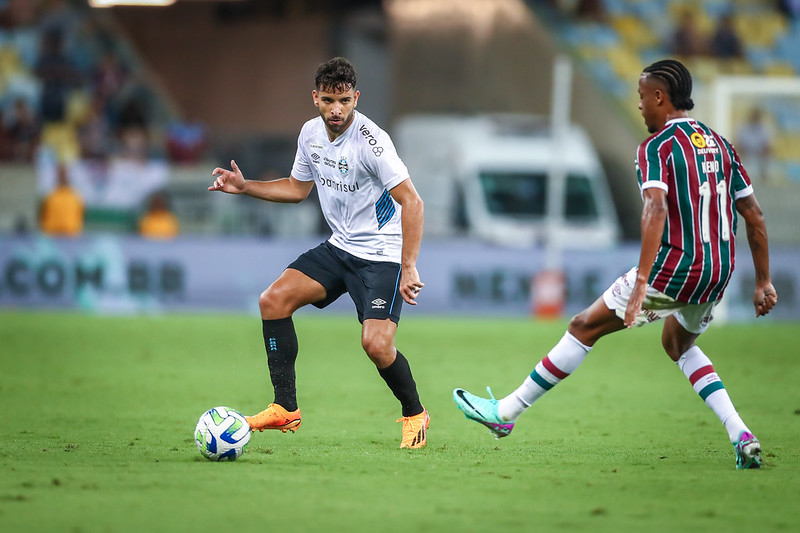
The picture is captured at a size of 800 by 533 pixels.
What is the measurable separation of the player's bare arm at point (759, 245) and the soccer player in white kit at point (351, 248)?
184cm

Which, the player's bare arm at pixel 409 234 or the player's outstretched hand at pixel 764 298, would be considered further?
the player's bare arm at pixel 409 234

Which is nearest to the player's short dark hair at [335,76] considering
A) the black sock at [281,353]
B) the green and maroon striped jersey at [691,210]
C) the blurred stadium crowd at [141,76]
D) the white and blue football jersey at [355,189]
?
the white and blue football jersey at [355,189]

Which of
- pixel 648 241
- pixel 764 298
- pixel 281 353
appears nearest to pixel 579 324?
pixel 648 241

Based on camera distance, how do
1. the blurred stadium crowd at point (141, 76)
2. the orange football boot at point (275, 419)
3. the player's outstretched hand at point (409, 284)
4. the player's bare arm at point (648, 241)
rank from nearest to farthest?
the player's bare arm at point (648, 241)
the player's outstretched hand at point (409, 284)
the orange football boot at point (275, 419)
the blurred stadium crowd at point (141, 76)

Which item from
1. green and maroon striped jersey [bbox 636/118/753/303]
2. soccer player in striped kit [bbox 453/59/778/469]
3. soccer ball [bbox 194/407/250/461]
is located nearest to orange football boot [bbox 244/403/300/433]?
soccer ball [bbox 194/407/250/461]

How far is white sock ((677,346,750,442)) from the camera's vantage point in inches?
256

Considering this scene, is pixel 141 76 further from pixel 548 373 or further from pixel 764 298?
pixel 764 298

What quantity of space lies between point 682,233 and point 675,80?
829 mm

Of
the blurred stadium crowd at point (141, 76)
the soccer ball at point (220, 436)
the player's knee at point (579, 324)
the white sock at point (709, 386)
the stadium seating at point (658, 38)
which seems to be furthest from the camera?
the stadium seating at point (658, 38)

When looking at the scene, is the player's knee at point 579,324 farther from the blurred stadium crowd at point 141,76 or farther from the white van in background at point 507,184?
the white van in background at point 507,184

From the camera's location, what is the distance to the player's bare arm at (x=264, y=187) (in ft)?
23.9

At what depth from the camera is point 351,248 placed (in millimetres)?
7281

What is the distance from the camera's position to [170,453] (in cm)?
669

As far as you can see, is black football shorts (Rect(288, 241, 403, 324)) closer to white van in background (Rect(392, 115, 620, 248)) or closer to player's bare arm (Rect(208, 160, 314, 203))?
player's bare arm (Rect(208, 160, 314, 203))
